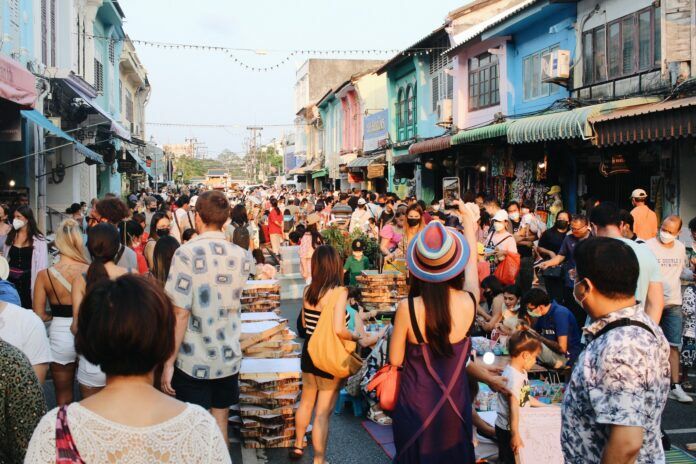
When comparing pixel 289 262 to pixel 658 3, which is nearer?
pixel 658 3

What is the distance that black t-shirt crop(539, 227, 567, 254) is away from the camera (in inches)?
408

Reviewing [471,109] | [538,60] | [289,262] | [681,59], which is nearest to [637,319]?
[681,59]

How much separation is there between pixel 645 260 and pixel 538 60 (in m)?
13.0

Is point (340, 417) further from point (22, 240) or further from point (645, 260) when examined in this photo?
point (22, 240)

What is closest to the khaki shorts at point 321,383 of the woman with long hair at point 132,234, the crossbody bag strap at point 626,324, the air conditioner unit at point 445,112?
the crossbody bag strap at point 626,324

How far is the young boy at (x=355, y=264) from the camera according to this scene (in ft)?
39.5

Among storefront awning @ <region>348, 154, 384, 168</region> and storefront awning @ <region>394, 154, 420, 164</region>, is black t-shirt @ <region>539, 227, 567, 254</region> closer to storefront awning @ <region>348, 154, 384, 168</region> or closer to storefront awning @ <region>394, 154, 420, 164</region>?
storefront awning @ <region>394, 154, 420, 164</region>

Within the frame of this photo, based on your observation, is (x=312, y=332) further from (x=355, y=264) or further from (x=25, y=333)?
(x=355, y=264)

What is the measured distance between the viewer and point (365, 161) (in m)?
32.6

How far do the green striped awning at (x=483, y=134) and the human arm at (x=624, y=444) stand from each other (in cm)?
1308

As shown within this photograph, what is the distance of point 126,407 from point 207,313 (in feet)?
8.39

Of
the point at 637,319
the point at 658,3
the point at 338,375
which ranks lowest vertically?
the point at 338,375

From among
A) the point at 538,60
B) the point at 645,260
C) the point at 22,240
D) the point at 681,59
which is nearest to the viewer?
the point at 645,260

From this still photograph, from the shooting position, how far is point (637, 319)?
9.64 feet
